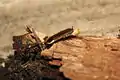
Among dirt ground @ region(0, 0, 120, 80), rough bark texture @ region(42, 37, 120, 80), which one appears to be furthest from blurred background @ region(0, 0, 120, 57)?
rough bark texture @ region(42, 37, 120, 80)

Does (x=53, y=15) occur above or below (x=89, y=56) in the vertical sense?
A: above

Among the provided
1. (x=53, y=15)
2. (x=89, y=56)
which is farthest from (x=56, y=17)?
(x=89, y=56)

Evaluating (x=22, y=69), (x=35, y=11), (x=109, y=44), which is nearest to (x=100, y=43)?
(x=109, y=44)

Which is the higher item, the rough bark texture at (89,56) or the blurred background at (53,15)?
the blurred background at (53,15)

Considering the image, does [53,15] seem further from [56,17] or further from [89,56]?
[89,56]

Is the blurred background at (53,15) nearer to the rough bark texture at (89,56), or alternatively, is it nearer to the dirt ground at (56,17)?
the dirt ground at (56,17)

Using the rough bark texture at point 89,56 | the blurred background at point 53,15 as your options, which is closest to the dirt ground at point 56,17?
the blurred background at point 53,15

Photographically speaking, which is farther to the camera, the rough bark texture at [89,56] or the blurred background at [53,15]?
the blurred background at [53,15]
